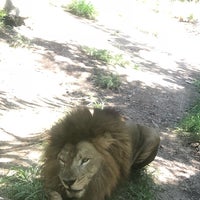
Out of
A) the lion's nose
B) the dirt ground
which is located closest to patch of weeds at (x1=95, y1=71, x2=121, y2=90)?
the dirt ground

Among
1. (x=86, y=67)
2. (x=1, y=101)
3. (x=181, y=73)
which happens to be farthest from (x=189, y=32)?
(x=1, y=101)

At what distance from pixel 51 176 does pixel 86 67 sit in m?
6.11

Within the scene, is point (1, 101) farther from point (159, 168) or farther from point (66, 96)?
point (159, 168)

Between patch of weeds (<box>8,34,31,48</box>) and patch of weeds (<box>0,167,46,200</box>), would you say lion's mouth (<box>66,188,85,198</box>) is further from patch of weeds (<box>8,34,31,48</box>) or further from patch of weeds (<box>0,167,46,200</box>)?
patch of weeds (<box>8,34,31,48</box>)

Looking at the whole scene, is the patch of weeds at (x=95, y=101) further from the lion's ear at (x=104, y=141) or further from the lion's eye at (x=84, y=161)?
A: the lion's eye at (x=84, y=161)

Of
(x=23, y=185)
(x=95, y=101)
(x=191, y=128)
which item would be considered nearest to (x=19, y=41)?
(x=95, y=101)

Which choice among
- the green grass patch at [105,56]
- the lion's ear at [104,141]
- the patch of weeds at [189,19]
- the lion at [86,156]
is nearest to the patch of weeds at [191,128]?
the green grass patch at [105,56]

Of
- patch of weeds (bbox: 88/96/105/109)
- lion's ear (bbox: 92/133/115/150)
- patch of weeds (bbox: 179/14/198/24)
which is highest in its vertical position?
lion's ear (bbox: 92/133/115/150)

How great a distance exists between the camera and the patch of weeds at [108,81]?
28.6 feet

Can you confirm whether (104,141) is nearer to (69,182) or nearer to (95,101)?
(69,182)

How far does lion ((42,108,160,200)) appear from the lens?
325 centimetres

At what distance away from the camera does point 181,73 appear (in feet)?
36.8

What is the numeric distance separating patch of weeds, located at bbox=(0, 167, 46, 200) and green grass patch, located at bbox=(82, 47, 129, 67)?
584cm

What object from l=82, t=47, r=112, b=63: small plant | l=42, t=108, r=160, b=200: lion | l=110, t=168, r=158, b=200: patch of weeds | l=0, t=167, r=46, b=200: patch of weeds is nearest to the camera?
l=42, t=108, r=160, b=200: lion
